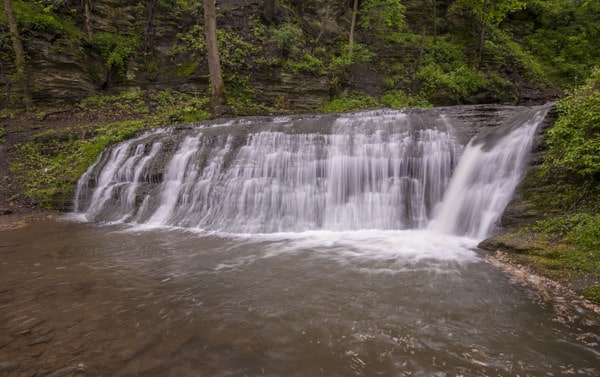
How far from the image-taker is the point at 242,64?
1683 cm

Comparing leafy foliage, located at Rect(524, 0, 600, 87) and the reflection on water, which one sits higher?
leafy foliage, located at Rect(524, 0, 600, 87)

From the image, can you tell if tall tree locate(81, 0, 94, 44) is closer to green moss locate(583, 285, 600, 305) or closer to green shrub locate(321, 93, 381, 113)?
green shrub locate(321, 93, 381, 113)

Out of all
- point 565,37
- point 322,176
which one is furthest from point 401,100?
point 565,37

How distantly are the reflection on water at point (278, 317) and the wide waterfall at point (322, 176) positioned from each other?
6.23 feet

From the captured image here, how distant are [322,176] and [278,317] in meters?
5.55

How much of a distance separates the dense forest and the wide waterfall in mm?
2681

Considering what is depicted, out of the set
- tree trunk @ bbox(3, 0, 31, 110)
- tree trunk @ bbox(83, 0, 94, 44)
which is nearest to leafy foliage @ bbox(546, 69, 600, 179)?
tree trunk @ bbox(3, 0, 31, 110)

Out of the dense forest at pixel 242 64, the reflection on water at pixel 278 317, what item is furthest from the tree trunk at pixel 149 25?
the reflection on water at pixel 278 317

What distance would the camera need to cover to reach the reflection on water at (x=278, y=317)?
8.24 ft

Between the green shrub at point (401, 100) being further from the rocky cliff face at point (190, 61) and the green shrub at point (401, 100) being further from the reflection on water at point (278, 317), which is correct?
the reflection on water at point (278, 317)

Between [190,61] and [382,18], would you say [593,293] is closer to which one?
[190,61]

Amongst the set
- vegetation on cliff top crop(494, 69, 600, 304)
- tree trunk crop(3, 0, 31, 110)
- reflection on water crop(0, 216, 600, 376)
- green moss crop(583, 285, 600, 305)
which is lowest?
reflection on water crop(0, 216, 600, 376)

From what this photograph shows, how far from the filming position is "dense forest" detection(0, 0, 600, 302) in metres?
12.9

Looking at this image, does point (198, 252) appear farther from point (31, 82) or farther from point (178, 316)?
point (31, 82)
